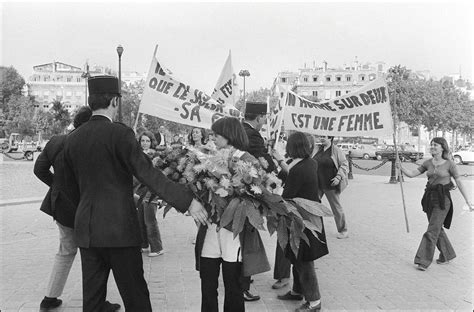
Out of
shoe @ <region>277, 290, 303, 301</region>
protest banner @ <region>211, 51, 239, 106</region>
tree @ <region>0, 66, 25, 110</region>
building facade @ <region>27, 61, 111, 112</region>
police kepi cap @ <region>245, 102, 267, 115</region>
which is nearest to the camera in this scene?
shoe @ <region>277, 290, 303, 301</region>

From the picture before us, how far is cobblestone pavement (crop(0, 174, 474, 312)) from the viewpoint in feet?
16.6

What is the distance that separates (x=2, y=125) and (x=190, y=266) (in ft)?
267

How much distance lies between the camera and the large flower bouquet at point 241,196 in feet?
11.6

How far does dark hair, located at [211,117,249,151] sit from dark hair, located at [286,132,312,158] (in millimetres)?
1041

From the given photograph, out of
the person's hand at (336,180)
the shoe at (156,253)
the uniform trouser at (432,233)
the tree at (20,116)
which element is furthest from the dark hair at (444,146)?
the tree at (20,116)

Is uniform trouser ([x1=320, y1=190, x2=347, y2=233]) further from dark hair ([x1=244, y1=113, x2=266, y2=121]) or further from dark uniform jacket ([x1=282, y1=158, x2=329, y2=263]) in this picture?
dark uniform jacket ([x1=282, y1=158, x2=329, y2=263])

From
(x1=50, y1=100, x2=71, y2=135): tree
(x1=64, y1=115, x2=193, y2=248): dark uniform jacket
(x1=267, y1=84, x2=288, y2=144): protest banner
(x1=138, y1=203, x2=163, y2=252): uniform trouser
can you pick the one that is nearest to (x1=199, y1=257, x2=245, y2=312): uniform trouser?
(x1=64, y1=115, x2=193, y2=248): dark uniform jacket

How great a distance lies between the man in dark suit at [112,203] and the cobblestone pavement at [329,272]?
1.53m

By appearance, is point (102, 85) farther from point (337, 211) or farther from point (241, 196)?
point (337, 211)

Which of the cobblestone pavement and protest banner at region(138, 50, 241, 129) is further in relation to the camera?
protest banner at region(138, 50, 241, 129)

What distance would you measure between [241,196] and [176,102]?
407 cm

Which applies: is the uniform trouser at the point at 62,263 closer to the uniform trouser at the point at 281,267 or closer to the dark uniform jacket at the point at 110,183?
the dark uniform jacket at the point at 110,183

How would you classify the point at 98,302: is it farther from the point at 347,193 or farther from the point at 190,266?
the point at 347,193

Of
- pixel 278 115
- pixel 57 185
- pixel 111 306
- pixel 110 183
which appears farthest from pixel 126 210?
pixel 278 115
